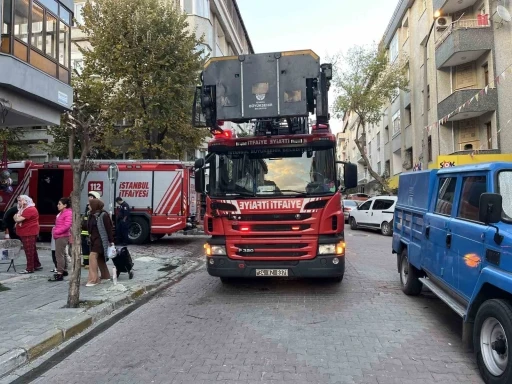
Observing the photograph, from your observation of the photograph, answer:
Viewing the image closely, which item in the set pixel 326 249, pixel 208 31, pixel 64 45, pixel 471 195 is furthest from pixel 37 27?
pixel 208 31

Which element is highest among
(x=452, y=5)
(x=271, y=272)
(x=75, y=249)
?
(x=452, y=5)

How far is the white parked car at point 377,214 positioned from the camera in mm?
19562

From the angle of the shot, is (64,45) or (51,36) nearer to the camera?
(51,36)

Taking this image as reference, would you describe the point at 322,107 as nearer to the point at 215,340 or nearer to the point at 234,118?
the point at 234,118

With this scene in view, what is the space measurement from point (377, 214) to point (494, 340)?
16.7 m

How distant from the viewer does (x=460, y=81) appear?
2312 cm

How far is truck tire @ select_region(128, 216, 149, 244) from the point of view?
15.9m

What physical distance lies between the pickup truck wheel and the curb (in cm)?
1296

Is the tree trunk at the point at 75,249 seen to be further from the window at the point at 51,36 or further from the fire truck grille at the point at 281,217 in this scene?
the window at the point at 51,36

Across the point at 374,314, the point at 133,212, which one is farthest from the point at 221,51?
the point at 374,314

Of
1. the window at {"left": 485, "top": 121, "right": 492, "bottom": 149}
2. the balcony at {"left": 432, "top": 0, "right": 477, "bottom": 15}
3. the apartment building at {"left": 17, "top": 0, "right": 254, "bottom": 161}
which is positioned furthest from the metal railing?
the apartment building at {"left": 17, "top": 0, "right": 254, "bottom": 161}

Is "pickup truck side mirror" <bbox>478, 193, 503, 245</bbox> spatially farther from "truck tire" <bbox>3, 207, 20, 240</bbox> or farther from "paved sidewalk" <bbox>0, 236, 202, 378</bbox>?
"truck tire" <bbox>3, 207, 20, 240</bbox>

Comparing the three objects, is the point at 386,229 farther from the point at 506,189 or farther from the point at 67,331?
the point at 67,331

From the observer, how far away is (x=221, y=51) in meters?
34.1
